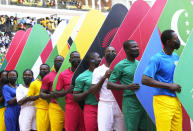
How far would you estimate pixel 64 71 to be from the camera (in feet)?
13.6

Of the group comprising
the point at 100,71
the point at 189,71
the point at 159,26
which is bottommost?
the point at 100,71

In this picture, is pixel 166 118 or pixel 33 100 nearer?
pixel 166 118

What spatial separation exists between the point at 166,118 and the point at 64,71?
6.20 feet

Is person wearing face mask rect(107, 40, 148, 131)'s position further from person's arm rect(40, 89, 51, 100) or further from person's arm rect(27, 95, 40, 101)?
person's arm rect(27, 95, 40, 101)

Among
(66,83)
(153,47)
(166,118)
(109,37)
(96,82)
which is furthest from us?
(109,37)

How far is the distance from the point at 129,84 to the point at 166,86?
670 millimetres

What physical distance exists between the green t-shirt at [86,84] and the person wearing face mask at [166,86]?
113 centimetres

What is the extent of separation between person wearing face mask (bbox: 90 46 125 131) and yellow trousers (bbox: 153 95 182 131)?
90 centimetres

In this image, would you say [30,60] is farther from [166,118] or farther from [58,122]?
[166,118]

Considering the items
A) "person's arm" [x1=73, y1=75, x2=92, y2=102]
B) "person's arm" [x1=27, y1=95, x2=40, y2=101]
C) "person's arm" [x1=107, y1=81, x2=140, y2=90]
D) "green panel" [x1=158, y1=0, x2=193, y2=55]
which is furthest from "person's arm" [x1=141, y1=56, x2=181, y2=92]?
"person's arm" [x1=27, y1=95, x2=40, y2=101]

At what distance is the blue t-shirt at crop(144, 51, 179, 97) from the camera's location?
8.70 ft

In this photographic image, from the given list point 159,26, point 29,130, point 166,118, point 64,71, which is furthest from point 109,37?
point 166,118

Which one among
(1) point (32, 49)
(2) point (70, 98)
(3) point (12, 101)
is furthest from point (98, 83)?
(1) point (32, 49)

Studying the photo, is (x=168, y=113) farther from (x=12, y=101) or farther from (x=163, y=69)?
(x=12, y=101)
